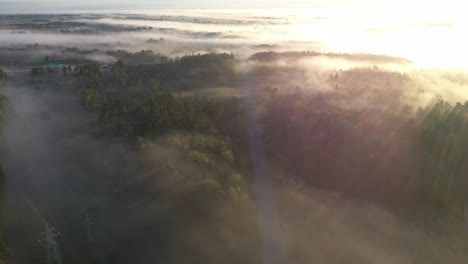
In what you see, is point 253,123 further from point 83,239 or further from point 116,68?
point 116,68

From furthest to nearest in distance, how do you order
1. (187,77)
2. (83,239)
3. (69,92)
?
(187,77) < (69,92) < (83,239)

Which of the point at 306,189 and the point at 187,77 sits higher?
the point at 187,77

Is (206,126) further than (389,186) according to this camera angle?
Yes

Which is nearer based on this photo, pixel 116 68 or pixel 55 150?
pixel 55 150

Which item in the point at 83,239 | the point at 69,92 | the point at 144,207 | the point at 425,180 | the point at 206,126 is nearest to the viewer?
the point at 83,239

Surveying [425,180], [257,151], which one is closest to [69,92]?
[257,151]

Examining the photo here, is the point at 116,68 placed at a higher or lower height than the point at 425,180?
higher

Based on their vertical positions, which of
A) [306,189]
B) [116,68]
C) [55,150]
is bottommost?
[306,189]

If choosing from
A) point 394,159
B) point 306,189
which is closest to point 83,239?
point 306,189

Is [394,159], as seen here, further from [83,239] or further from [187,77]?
[187,77]
